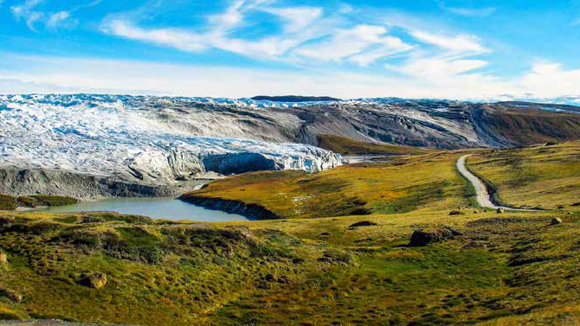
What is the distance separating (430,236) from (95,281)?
29127 mm

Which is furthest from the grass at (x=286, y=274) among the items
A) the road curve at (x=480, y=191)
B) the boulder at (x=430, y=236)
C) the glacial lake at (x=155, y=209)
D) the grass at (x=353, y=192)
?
the glacial lake at (x=155, y=209)

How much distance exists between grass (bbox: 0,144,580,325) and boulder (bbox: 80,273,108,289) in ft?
1.26

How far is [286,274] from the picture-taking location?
1487 inches

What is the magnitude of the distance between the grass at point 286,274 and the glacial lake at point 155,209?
50185 mm

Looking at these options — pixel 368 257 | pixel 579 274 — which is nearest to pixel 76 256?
pixel 368 257

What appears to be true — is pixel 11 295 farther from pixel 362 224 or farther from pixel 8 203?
pixel 8 203

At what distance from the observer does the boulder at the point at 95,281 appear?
102 feet

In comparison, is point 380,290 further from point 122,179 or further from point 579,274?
point 122,179

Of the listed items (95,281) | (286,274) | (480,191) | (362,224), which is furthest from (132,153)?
(95,281)

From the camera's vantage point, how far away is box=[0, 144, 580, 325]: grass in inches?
1142

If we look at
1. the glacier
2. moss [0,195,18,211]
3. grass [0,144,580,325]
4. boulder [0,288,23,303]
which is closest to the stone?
grass [0,144,580,325]

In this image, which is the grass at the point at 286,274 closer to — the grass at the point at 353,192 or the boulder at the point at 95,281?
the boulder at the point at 95,281

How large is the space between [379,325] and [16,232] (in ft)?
87.1

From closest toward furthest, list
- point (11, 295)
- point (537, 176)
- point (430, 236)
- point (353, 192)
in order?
point (11, 295) < point (430, 236) < point (537, 176) < point (353, 192)
